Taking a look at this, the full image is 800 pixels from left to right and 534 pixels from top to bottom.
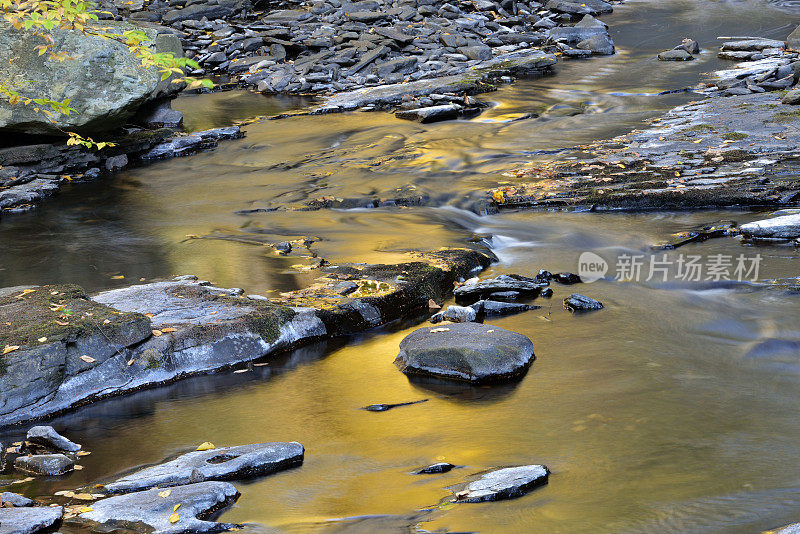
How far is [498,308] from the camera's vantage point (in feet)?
22.4

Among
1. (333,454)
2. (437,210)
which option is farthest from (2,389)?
(437,210)

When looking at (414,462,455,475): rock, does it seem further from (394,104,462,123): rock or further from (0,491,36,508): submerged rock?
(394,104,462,123): rock

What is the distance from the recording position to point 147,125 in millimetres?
15547

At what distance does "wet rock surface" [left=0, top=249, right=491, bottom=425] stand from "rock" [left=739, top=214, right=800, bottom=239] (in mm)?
2923

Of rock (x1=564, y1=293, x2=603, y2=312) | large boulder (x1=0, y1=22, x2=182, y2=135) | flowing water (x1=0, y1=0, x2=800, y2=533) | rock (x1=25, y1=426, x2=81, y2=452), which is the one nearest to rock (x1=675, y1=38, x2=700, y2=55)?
flowing water (x1=0, y1=0, x2=800, y2=533)

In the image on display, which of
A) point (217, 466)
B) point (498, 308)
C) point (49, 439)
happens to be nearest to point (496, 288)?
point (498, 308)

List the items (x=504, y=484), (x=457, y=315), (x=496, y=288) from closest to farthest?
(x=504, y=484) → (x=457, y=315) → (x=496, y=288)

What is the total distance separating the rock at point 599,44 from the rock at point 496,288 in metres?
15.0

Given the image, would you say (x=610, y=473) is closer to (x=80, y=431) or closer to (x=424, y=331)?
(x=424, y=331)

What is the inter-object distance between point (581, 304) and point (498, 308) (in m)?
0.71

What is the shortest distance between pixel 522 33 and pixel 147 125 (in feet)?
38.4

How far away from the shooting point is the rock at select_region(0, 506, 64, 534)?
382cm

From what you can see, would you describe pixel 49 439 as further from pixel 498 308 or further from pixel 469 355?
pixel 498 308

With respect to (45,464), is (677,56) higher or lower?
higher
